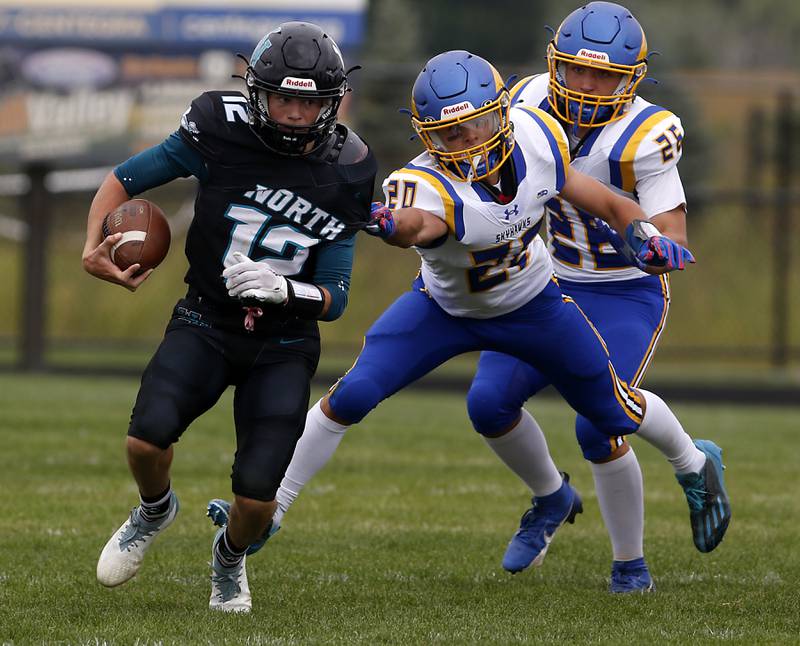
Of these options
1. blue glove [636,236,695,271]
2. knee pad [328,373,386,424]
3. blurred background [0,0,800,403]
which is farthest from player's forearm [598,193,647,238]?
blurred background [0,0,800,403]

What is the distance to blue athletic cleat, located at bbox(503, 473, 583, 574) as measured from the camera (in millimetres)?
5238

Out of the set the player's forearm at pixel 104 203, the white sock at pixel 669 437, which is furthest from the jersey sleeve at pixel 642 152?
the player's forearm at pixel 104 203

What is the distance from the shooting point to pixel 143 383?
4426 mm

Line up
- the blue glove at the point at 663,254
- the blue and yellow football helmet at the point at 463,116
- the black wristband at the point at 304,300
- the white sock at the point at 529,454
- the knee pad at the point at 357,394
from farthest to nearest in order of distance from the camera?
the white sock at the point at 529,454
the knee pad at the point at 357,394
the blue glove at the point at 663,254
the blue and yellow football helmet at the point at 463,116
the black wristband at the point at 304,300

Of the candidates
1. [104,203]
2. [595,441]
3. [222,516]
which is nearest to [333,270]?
[104,203]

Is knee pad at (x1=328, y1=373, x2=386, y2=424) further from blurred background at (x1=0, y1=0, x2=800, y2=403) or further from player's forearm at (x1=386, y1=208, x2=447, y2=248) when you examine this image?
blurred background at (x1=0, y1=0, x2=800, y2=403)

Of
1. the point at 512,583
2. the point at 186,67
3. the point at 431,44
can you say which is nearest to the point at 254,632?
the point at 512,583

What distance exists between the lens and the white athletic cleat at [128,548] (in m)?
4.46

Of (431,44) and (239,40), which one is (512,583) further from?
(431,44)

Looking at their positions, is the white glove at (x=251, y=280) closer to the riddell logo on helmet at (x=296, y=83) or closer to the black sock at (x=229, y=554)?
the riddell logo on helmet at (x=296, y=83)

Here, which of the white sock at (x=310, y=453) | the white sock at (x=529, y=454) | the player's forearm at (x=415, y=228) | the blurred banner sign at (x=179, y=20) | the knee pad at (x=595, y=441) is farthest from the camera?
the blurred banner sign at (x=179, y=20)

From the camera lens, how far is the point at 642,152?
511 centimetres

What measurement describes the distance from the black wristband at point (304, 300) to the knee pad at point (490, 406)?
1.01 m

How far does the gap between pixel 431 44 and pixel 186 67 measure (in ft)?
93.6
